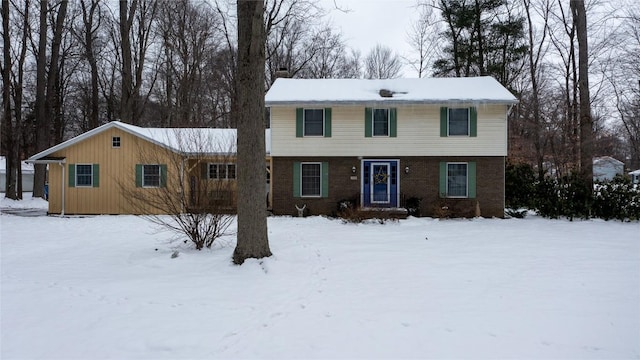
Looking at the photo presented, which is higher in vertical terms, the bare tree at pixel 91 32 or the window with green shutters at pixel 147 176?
the bare tree at pixel 91 32

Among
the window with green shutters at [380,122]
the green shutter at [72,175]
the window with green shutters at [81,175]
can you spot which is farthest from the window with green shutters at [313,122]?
the green shutter at [72,175]

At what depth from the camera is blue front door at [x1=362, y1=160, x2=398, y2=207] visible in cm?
1573

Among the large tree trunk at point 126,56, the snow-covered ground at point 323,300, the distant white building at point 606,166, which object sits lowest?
the snow-covered ground at point 323,300

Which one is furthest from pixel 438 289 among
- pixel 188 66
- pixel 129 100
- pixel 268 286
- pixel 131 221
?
pixel 188 66

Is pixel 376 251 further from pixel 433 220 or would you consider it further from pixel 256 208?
pixel 433 220

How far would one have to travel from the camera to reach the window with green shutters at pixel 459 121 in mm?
15477

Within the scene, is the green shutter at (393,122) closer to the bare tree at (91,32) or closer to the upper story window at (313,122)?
the upper story window at (313,122)

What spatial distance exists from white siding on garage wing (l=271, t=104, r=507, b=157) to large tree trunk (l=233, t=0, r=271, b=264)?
8.78 m

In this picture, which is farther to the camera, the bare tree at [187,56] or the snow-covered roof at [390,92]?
the bare tree at [187,56]

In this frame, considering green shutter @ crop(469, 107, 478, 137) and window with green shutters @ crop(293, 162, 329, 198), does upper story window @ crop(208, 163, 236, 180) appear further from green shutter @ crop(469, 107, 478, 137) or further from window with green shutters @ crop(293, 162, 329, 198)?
green shutter @ crop(469, 107, 478, 137)

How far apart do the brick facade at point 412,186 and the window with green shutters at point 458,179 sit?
0.16 meters

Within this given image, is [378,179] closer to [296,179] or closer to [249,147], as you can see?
[296,179]

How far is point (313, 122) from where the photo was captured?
15.9m

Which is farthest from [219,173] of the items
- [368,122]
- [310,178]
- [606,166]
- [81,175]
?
[606,166]
